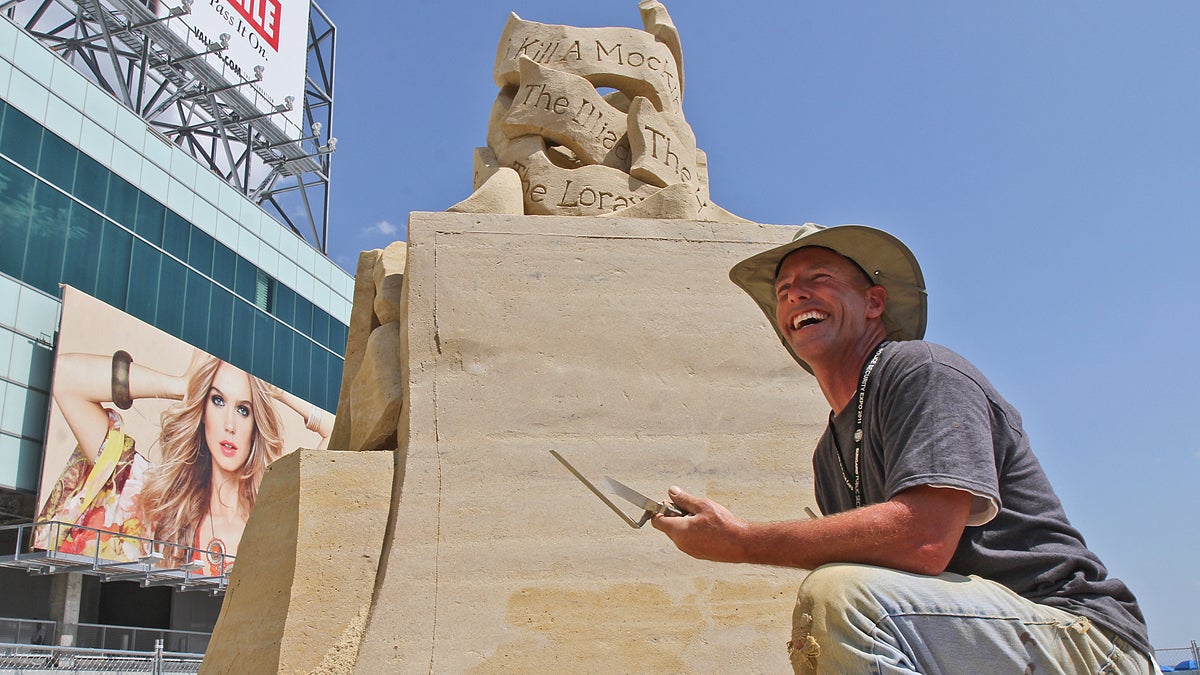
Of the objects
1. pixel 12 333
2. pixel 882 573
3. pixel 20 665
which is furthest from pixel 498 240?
pixel 12 333

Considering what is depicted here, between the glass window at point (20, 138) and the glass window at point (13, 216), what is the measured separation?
0.85ft

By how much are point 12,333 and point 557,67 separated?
15.6 meters

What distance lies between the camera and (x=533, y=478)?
353cm

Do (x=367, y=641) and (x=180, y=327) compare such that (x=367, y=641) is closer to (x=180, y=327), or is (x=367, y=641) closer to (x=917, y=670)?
(x=917, y=670)

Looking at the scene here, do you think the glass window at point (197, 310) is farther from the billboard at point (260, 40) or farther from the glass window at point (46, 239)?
the billboard at point (260, 40)

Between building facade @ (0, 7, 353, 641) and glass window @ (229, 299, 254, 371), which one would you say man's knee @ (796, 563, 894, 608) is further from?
glass window @ (229, 299, 254, 371)

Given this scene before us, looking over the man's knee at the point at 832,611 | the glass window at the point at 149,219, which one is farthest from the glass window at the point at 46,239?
the man's knee at the point at 832,611

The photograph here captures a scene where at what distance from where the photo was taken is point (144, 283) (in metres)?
21.1

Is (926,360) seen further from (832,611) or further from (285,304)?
(285,304)

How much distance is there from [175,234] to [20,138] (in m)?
4.15

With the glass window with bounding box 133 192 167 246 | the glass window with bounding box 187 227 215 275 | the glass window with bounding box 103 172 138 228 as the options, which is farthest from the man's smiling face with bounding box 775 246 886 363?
the glass window with bounding box 187 227 215 275

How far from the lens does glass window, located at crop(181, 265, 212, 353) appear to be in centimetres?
2225

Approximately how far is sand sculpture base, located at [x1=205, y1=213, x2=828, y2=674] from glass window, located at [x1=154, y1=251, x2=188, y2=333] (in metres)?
19.2

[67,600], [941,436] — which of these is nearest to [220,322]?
[67,600]
